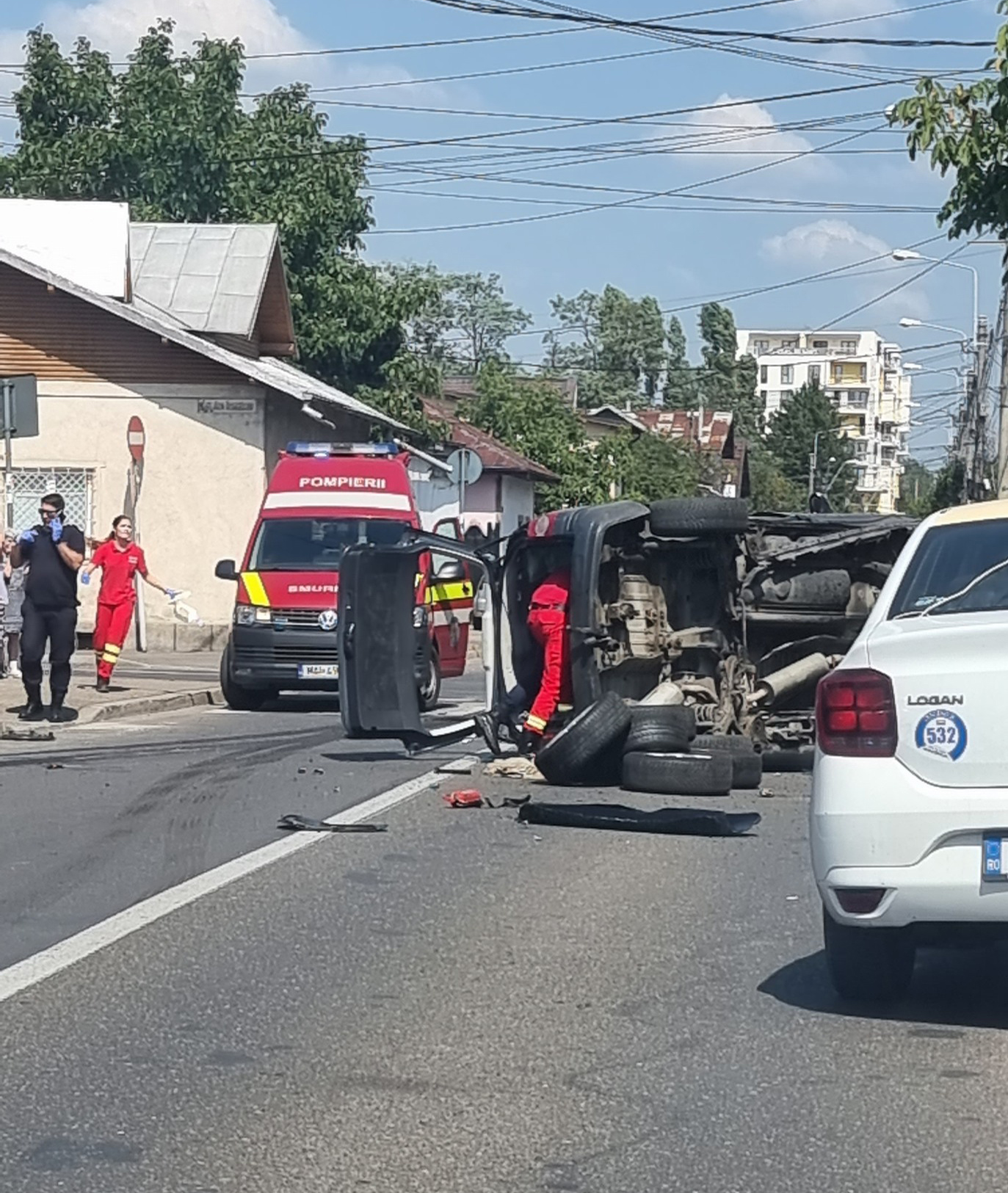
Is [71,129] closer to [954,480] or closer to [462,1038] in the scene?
[954,480]

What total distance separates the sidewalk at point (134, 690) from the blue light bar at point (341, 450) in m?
2.67

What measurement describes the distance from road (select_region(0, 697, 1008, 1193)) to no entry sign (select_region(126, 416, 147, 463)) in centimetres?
1962

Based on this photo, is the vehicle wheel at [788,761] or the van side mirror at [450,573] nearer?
the vehicle wheel at [788,761]

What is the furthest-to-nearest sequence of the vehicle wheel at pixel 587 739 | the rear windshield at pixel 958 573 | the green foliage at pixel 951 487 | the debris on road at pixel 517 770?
the green foliage at pixel 951 487 < the debris on road at pixel 517 770 < the vehicle wheel at pixel 587 739 < the rear windshield at pixel 958 573

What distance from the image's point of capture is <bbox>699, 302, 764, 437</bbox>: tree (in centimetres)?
12344

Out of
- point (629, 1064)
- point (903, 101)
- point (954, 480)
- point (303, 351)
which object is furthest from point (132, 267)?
point (954, 480)

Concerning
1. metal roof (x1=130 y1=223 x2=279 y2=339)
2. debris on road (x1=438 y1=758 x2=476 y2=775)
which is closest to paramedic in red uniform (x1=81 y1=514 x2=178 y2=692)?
debris on road (x1=438 y1=758 x2=476 y2=775)

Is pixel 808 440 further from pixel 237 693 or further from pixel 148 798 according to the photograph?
pixel 148 798

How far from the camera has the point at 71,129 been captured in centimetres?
5153

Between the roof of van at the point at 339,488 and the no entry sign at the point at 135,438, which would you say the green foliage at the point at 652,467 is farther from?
the roof of van at the point at 339,488

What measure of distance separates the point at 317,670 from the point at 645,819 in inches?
321

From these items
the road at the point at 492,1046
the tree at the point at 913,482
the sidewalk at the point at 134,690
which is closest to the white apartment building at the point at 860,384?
the tree at the point at 913,482

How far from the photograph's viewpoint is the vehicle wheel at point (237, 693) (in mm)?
19594

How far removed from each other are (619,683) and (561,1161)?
8807mm
